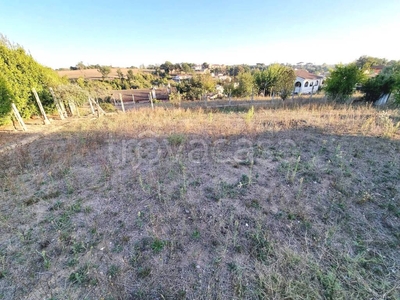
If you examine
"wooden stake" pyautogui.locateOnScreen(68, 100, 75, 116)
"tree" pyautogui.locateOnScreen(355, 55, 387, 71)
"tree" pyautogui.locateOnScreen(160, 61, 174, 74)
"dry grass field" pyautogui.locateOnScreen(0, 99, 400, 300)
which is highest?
"tree" pyautogui.locateOnScreen(160, 61, 174, 74)

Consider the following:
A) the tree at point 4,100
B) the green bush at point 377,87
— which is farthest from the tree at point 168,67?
the tree at point 4,100

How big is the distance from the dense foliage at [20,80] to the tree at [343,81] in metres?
15.5

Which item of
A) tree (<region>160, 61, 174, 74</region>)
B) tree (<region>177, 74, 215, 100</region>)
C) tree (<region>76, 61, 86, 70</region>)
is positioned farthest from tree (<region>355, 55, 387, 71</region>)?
tree (<region>76, 61, 86, 70</region>)

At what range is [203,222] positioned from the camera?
239 cm

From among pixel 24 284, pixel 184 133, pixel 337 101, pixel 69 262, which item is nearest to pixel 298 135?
pixel 184 133

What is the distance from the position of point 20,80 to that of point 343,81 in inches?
640

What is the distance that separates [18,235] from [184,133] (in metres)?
4.28

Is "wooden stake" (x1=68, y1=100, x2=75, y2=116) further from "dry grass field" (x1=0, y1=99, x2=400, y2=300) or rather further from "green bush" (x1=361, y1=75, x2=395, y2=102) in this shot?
"green bush" (x1=361, y1=75, x2=395, y2=102)

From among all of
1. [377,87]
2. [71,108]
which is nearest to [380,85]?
[377,87]

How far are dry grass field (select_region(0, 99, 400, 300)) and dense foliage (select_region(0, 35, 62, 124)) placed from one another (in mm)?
2703

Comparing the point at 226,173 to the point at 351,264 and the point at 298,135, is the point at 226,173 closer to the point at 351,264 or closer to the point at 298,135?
Result: the point at 351,264

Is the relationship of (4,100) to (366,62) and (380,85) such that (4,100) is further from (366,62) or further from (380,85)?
(366,62)

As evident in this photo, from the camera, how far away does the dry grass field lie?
1679 mm

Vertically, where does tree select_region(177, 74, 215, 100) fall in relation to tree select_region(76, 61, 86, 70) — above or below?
below
